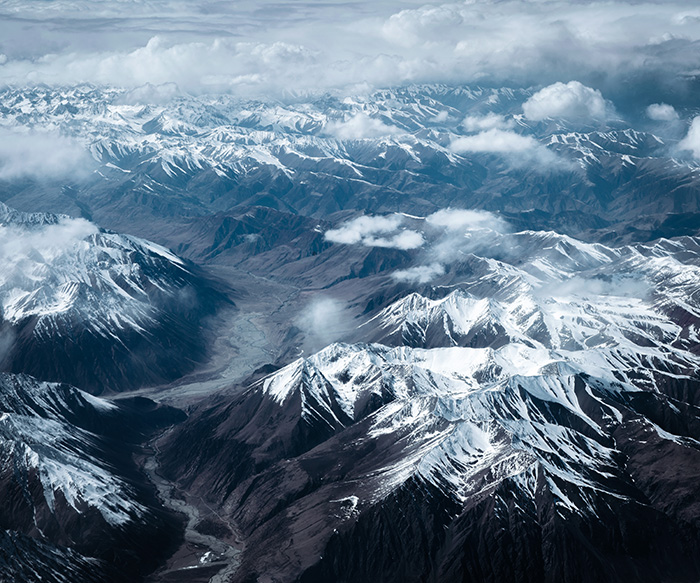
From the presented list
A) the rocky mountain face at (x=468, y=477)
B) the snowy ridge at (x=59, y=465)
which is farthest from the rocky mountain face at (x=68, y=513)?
the rocky mountain face at (x=468, y=477)

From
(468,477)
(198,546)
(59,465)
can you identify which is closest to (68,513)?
(59,465)

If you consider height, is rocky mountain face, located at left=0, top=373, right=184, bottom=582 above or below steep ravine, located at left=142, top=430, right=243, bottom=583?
above

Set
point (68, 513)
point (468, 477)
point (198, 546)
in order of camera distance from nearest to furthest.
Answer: point (468, 477) → point (68, 513) → point (198, 546)

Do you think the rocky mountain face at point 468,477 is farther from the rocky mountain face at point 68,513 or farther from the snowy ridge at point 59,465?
the snowy ridge at point 59,465

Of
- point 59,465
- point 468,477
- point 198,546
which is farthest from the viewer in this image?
point 59,465

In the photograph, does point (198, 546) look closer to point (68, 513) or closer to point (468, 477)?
point (68, 513)

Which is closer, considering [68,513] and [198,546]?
[68,513]

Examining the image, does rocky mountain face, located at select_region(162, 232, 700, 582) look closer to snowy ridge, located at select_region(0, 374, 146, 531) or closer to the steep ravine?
the steep ravine

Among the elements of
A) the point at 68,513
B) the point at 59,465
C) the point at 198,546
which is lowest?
the point at 198,546

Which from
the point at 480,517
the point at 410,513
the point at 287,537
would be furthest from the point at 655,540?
the point at 287,537

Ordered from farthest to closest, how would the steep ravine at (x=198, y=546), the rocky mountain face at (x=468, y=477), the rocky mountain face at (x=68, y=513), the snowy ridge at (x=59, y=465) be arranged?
the snowy ridge at (x=59, y=465)
the steep ravine at (x=198, y=546)
the rocky mountain face at (x=468, y=477)
the rocky mountain face at (x=68, y=513)

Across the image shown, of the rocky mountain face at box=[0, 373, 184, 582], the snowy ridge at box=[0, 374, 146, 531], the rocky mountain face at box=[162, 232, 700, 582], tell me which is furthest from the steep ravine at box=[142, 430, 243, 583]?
the snowy ridge at box=[0, 374, 146, 531]

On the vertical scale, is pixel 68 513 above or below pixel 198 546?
above
